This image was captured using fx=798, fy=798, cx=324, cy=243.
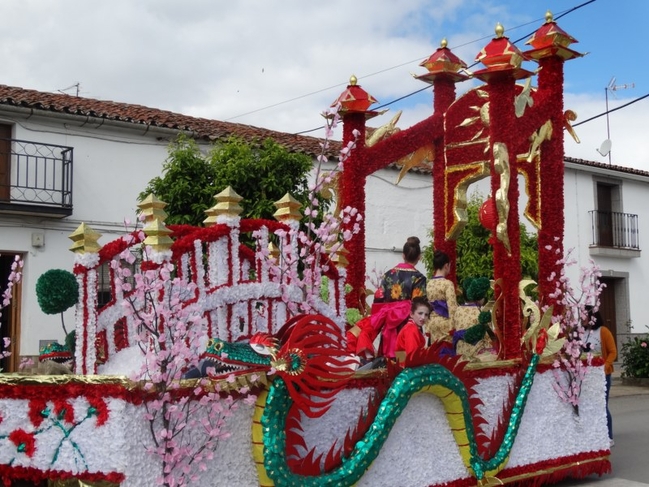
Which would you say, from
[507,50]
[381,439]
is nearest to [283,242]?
[381,439]

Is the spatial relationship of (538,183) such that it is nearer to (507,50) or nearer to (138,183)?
(507,50)

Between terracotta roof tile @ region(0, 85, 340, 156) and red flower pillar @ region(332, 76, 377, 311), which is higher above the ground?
terracotta roof tile @ region(0, 85, 340, 156)

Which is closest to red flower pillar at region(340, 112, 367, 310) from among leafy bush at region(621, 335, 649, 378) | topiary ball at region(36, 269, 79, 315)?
topiary ball at region(36, 269, 79, 315)

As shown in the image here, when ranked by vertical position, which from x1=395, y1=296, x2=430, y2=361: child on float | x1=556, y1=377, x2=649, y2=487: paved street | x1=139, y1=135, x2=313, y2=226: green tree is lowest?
x1=556, y1=377, x2=649, y2=487: paved street

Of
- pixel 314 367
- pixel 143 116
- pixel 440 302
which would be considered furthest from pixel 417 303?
pixel 143 116

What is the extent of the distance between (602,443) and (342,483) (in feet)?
10.4

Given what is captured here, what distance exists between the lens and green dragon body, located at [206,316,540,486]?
4.36 m

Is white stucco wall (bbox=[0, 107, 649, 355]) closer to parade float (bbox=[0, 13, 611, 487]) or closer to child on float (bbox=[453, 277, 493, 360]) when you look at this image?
child on float (bbox=[453, 277, 493, 360])

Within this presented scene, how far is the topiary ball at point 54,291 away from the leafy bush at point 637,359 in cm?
1439

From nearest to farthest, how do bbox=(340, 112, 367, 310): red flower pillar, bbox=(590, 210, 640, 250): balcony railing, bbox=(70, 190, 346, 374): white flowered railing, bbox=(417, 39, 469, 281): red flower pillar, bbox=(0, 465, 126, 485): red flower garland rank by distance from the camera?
bbox=(0, 465, 126, 485): red flower garland → bbox=(70, 190, 346, 374): white flowered railing → bbox=(340, 112, 367, 310): red flower pillar → bbox=(417, 39, 469, 281): red flower pillar → bbox=(590, 210, 640, 250): balcony railing

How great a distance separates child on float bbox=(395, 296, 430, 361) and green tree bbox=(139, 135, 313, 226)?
5.30m

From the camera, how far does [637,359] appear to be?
1667cm

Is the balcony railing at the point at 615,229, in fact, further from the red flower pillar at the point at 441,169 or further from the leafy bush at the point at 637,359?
the red flower pillar at the point at 441,169

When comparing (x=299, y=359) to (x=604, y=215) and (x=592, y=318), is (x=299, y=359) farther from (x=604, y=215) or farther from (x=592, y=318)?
(x=604, y=215)
